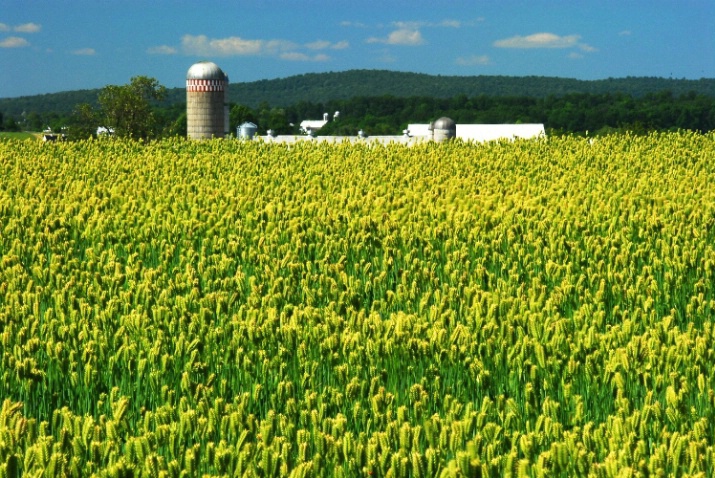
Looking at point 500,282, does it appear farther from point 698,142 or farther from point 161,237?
point 698,142

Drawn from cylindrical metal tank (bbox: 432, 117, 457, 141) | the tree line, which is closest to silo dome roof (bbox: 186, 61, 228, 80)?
cylindrical metal tank (bbox: 432, 117, 457, 141)

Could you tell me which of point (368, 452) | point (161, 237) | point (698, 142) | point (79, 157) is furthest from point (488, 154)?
point (368, 452)

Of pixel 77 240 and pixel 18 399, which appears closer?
pixel 18 399

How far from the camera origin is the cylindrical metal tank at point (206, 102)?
32.8 meters

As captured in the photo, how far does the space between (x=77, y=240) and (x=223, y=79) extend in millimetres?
24487

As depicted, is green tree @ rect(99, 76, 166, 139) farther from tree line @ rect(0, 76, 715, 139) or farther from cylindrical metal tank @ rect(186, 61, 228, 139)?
cylindrical metal tank @ rect(186, 61, 228, 139)

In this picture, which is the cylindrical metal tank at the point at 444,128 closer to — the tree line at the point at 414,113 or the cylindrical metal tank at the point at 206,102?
the tree line at the point at 414,113

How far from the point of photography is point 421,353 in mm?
5922

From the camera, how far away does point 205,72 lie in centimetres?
3372

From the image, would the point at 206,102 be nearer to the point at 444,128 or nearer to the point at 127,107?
the point at 444,128

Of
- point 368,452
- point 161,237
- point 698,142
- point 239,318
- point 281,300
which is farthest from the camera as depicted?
point 698,142

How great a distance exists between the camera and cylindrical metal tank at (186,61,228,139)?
1291 inches

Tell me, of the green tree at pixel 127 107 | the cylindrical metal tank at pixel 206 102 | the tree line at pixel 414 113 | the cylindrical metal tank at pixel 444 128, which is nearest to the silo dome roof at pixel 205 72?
the cylindrical metal tank at pixel 206 102

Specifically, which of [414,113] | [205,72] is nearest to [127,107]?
[205,72]
